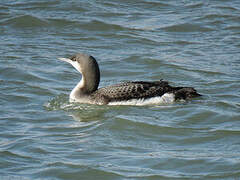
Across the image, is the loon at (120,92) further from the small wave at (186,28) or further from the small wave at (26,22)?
the small wave at (186,28)

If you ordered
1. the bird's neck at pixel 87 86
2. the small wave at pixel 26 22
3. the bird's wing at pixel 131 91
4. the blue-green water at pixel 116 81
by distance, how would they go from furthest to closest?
1. the small wave at pixel 26 22
2. the bird's neck at pixel 87 86
3. the bird's wing at pixel 131 91
4. the blue-green water at pixel 116 81

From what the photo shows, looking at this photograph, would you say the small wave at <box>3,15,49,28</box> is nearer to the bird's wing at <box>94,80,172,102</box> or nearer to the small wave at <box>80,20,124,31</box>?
the small wave at <box>80,20,124,31</box>

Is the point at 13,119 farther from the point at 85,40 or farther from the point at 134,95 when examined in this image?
the point at 85,40

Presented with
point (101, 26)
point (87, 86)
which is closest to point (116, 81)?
point (87, 86)

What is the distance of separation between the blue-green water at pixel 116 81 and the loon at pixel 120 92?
0.13 m

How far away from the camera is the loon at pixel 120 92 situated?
10023 mm


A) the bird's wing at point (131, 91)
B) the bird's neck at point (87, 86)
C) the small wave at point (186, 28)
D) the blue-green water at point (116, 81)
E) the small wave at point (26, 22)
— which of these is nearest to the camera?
the blue-green water at point (116, 81)

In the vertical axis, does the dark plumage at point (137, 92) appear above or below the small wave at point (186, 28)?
below

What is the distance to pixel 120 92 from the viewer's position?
998 centimetres

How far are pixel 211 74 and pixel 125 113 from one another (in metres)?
2.76

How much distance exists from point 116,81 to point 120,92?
1.77 meters

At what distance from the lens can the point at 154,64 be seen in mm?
12602

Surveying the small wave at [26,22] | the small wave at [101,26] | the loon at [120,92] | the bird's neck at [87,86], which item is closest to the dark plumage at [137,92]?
the loon at [120,92]

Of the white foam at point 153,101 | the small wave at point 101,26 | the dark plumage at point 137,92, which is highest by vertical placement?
the small wave at point 101,26
